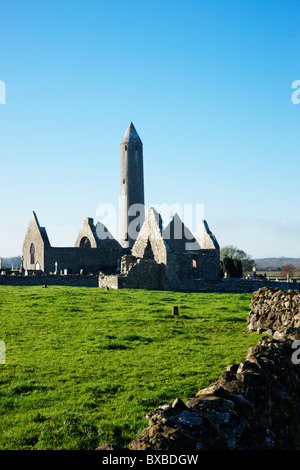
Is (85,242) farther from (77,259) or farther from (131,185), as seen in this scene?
(131,185)

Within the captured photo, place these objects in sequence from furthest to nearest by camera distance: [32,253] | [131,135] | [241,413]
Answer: [131,135] → [32,253] → [241,413]

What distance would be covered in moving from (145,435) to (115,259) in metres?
42.9

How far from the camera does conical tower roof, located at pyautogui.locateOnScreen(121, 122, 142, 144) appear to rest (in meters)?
59.7

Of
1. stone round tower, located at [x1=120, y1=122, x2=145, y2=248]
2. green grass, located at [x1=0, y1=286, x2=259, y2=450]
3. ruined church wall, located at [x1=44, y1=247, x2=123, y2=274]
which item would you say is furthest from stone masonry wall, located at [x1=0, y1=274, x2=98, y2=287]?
stone round tower, located at [x1=120, y1=122, x2=145, y2=248]

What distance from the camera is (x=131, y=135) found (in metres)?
60.1

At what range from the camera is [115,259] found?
155 ft

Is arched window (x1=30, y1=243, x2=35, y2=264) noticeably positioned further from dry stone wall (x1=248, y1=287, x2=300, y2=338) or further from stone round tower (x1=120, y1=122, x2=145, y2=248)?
dry stone wall (x1=248, y1=287, x2=300, y2=338)

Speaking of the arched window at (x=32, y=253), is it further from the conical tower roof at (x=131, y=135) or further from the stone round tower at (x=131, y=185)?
the conical tower roof at (x=131, y=135)

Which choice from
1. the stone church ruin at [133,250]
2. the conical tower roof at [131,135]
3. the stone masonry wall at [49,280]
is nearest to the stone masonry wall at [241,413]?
the stone church ruin at [133,250]

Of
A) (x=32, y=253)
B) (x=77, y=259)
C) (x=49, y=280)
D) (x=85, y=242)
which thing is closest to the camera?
(x=49, y=280)

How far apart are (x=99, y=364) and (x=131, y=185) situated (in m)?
50.4

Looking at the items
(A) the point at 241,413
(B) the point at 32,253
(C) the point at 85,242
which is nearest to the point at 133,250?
(C) the point at 85,242

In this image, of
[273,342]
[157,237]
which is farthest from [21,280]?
[273,342]

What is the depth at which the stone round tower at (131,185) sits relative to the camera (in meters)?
58.8
